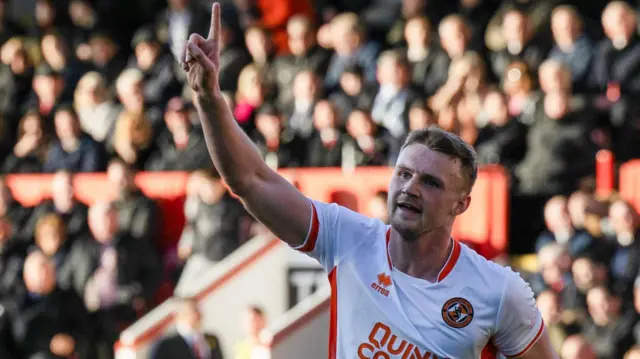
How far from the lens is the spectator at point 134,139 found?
11.4m

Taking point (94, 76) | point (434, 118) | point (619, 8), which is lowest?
point (94, 76)

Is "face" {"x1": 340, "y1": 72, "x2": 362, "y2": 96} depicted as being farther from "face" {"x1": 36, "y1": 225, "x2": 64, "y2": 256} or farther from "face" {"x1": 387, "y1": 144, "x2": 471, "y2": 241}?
"face" {"x1": 387, "y1": 144, "x2": 471, "y2": 241}

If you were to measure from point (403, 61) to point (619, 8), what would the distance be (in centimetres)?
172

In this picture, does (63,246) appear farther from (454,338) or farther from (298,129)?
(454,338)

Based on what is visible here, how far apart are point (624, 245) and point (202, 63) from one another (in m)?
5.77

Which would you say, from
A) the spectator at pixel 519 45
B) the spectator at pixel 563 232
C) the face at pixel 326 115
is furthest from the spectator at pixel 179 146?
the spectator at pixel 563 232

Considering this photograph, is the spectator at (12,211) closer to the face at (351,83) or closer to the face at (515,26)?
Result: the face at (351,83)

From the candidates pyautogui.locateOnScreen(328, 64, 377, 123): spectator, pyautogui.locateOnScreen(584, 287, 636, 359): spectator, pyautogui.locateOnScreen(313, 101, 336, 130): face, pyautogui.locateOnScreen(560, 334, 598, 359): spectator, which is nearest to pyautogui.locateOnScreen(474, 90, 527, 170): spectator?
pyautogui.locateOnScreen(328, 64, 377, 123): spectator

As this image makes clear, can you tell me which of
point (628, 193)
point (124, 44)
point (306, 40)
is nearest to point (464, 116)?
point (628, 193)

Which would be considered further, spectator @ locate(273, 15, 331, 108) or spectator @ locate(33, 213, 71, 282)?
spectator @ locate(273, 15, 331, 108)

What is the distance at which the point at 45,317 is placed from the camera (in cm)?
1016

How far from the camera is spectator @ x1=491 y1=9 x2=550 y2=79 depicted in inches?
422

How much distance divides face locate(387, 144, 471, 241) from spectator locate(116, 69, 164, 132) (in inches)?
284

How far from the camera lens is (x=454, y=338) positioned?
4.49 meters
